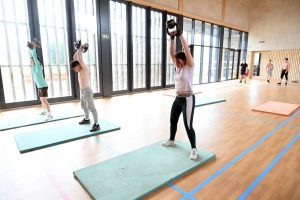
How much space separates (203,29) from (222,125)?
802 centimetres

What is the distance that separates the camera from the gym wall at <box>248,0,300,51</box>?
12445mm

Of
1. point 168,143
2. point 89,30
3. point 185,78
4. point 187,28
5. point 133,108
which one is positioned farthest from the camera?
point 187,28

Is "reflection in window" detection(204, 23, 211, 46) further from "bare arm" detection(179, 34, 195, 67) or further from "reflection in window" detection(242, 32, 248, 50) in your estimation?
"bare arm" detection(179, 34, 195, 67)

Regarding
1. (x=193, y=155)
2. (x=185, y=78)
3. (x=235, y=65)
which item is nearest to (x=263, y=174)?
(x=193, y=155)

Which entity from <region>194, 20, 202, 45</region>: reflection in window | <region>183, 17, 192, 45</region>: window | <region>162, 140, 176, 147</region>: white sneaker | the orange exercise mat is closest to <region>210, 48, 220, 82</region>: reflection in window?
<region>194, 20, 202, 45</region>: reflection in window

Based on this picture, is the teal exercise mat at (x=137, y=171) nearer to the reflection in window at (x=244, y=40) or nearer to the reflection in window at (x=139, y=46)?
the reflection in window at (x=139, y=46)

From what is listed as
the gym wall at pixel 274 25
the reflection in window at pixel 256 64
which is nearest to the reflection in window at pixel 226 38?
the gym wall at pixel 274 25

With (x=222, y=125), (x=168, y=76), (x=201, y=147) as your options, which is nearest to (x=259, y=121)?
(x=222, y=125)

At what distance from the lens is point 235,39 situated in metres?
13.8

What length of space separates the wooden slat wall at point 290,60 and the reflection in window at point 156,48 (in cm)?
909

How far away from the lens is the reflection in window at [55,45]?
19.2 ft

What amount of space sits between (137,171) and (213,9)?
36.8ft

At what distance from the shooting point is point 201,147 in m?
3.12

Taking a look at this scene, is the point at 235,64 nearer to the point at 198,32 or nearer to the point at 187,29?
the point at 198,32
